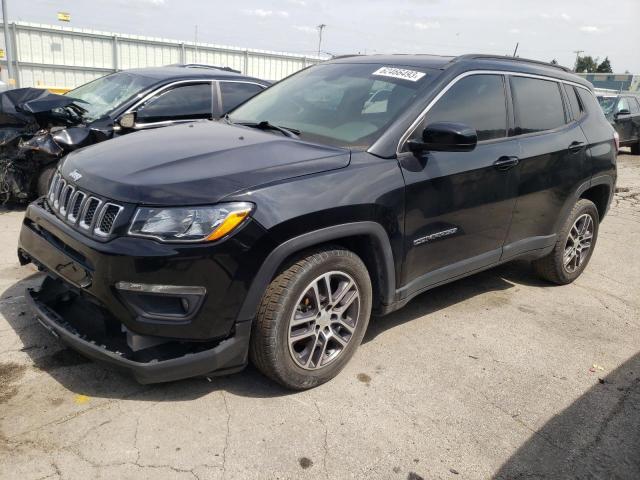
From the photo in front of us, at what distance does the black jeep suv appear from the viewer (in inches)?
103

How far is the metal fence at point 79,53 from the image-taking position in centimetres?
1338

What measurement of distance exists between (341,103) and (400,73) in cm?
45

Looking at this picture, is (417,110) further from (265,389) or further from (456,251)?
(265,389)

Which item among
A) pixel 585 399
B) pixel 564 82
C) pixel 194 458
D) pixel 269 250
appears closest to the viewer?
pixel 194 458

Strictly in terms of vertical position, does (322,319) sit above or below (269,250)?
below

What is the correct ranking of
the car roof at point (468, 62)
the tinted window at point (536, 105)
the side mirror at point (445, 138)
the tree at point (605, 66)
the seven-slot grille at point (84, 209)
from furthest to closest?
1. the tree at point (605, 66)
2. the tinted window at point (536, 105)
3. the car roof at point (468, 62)
4. the side mirror at point (445, 138)
5. the seven-slot grille at point (84, 209)

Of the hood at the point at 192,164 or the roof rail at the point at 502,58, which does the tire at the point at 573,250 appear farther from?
the hood at the point at 192,164

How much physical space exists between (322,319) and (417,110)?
4.59 feet

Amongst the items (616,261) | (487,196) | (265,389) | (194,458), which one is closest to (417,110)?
(487,196)

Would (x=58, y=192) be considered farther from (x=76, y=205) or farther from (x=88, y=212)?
(x=88, y=212)

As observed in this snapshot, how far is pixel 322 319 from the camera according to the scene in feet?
10.1

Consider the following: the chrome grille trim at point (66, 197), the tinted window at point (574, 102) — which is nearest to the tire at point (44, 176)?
the chrome grille trim at point (66, 197)

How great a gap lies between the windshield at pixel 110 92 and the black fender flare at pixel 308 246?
4118 millimetres

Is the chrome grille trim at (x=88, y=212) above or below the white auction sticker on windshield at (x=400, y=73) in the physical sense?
below
